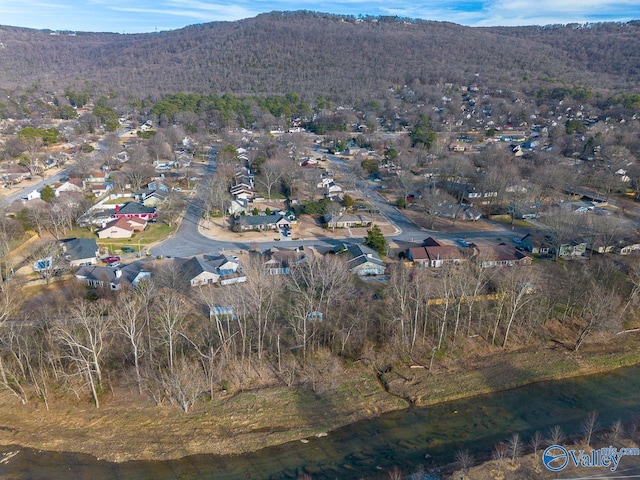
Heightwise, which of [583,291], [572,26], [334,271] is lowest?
[583,291]

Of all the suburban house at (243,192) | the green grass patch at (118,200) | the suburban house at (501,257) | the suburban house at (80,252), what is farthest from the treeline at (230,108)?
the suburban house at (501,257)

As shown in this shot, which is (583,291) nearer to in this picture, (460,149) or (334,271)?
(334,271)

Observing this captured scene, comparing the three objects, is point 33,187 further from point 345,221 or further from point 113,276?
point 345,221

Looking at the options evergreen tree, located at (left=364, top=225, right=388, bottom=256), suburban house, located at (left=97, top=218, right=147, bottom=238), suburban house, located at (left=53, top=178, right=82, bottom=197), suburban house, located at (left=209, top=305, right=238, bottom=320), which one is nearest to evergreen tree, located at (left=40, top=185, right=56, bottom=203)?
suburban house, located at (left=53, top=178, right=82, bottom=197)

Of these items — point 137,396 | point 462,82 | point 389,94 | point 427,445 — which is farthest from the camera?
point 462,82

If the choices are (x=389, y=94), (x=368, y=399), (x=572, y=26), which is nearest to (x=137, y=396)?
(x=368, y=399)

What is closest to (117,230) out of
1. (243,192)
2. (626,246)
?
(243,192)
